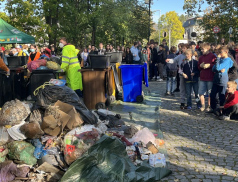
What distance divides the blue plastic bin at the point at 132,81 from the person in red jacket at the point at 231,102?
284 centimetres

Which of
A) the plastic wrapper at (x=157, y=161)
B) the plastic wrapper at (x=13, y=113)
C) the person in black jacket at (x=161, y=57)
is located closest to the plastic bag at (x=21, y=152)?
the plastic wrapper at (x=13, y=113)

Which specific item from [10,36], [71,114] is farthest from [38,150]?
[10,36]

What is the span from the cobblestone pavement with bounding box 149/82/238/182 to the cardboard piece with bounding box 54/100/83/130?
1683 mm

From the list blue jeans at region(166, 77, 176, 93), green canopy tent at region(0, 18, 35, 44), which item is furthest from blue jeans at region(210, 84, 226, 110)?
green canopy tent at region(0, 18, 35, 44)

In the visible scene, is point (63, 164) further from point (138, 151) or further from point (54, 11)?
point (54, 11)

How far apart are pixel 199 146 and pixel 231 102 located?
253 cm

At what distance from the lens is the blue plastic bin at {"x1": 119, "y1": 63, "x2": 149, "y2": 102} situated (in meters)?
10.3

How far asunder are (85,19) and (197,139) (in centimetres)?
1805

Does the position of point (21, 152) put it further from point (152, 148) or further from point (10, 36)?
point (10, 36)

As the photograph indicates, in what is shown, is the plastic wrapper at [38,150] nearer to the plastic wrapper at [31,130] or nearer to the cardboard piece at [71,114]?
the plastic wrapper at [31,130]

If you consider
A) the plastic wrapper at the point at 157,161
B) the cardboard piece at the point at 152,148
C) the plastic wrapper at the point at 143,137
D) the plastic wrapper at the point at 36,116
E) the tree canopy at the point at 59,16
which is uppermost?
the tree canopy at the point at 59,16

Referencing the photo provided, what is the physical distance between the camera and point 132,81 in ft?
34.0

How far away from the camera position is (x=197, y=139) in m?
6.62

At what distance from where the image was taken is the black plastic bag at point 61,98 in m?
6.09
